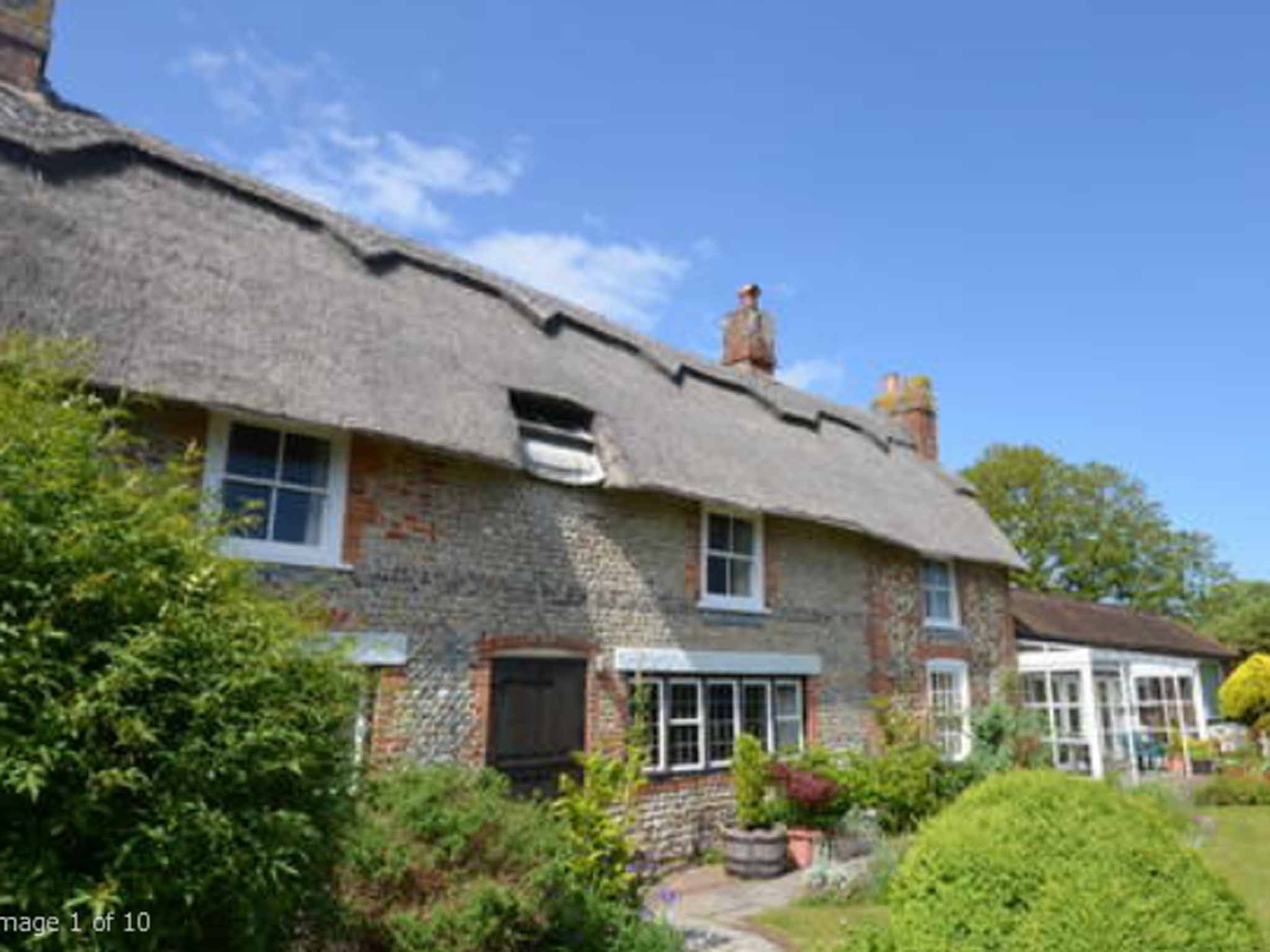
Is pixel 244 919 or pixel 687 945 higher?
pixel 244 919

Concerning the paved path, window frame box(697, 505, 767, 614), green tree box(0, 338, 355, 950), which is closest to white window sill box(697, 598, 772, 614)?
window frame box(697, 505, 767, 614)

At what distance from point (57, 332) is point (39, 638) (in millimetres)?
5203

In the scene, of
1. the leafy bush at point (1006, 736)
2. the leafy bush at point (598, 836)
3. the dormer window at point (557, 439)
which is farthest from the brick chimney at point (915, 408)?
the leafy bush at point (598, 836)

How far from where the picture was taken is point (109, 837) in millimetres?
2736

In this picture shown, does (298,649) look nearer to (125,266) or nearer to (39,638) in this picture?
(39,638)

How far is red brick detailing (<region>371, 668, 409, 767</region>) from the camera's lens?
Result: 7922 millimetres

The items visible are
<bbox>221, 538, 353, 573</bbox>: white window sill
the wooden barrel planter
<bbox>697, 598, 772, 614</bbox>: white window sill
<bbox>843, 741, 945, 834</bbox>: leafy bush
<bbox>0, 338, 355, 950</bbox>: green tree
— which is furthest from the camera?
<bbox>843, 741, 945, 834</bbox>: leafy bush

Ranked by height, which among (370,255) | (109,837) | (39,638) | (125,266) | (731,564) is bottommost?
(109,837)

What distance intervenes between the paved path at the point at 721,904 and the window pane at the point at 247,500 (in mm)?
5159

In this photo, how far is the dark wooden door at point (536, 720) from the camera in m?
9.05

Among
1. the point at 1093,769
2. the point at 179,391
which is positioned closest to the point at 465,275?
the point at 179,391

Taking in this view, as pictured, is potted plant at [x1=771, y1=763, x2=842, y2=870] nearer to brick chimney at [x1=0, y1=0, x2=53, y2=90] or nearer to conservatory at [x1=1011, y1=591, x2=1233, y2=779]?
conservatory at [x1=1011, y1=591, x2=1233, y2=779]

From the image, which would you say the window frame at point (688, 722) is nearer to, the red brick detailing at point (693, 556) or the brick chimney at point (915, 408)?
the red brick detailing at point (693, 556)

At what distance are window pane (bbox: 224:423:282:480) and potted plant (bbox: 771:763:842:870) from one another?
7.45 meters
